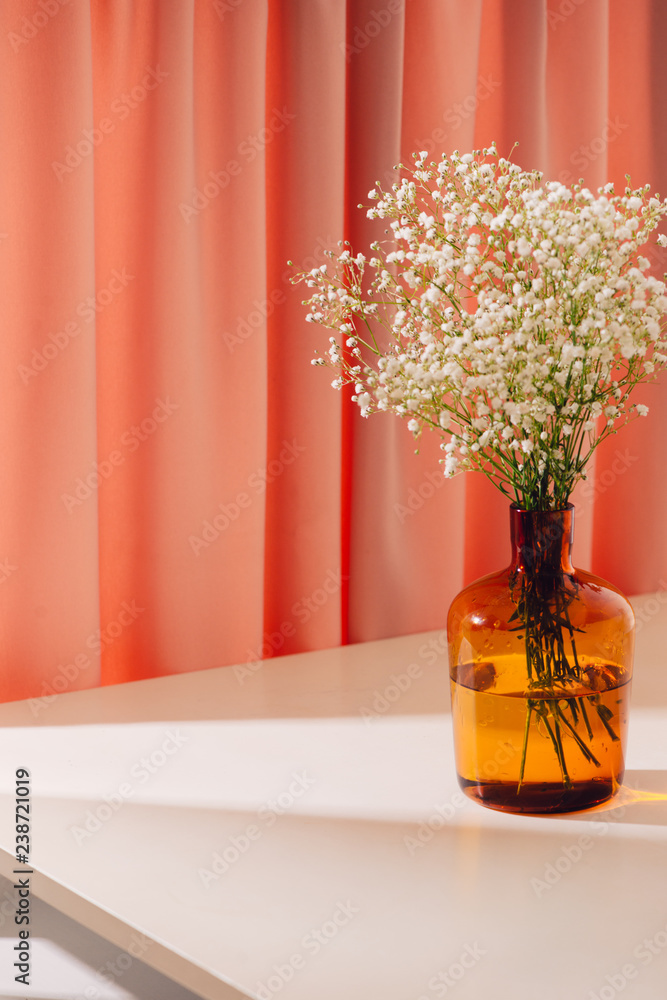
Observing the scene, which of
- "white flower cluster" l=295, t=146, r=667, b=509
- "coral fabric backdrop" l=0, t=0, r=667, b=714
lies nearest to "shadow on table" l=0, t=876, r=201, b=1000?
"coral fabric backdrop" l=0, t=0, r=667, b=714

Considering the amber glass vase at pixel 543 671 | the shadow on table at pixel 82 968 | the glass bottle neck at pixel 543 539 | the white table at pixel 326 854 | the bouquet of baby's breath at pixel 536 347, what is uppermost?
the bouquet of baby's breath at pixel 536 347

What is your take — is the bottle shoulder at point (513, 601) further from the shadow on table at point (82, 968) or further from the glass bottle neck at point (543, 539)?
the shadow on table at point (82, 968)

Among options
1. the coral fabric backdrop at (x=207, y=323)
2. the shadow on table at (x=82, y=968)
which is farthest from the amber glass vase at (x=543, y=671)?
the coral fabric backdrop at (x=207, y=323)

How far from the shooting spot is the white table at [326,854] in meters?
0.78

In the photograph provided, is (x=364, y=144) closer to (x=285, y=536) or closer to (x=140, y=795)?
(x=285, y=536)

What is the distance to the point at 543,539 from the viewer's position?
3.13 feet

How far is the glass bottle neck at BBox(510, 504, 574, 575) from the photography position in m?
0.95

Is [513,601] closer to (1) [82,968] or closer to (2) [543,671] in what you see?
(2) [543,671]

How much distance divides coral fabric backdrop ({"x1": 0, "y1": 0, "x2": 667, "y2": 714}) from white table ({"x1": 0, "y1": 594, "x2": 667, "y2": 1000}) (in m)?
0.24

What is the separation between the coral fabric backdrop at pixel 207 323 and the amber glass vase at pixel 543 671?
67 cm

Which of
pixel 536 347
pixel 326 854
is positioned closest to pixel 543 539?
pixel 536 347

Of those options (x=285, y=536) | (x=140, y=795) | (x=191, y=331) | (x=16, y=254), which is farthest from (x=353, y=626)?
(x=16, y=254)

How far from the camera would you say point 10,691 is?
146cm

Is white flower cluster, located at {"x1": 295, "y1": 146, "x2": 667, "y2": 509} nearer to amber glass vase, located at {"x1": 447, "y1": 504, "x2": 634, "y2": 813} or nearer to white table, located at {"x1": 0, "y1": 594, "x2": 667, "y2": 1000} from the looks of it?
amber glass vase, located at {"x1": 447, "y1": 504, "x2": 634, "y2": 813}
